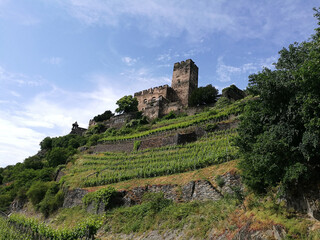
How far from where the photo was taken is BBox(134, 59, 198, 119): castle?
1827 inches

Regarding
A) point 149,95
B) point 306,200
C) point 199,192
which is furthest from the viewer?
point 149,95

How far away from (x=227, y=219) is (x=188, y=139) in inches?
608

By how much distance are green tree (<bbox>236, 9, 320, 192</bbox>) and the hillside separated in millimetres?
1187

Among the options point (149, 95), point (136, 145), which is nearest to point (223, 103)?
point (136, 145)

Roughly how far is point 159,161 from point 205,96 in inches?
804

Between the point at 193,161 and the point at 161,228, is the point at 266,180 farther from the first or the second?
the point at 193,161

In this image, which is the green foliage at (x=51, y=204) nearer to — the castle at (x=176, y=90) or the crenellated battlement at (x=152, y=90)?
the castle at (x=176, y=90)

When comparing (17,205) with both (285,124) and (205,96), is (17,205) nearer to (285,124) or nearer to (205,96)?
(205,96)

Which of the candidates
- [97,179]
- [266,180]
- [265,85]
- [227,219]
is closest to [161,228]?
[227,219]

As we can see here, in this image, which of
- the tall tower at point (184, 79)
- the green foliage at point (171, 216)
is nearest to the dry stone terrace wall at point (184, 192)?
the green foliage at point (171, 216)

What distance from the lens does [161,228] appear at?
12117 mm

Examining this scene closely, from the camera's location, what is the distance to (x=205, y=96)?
130 feet

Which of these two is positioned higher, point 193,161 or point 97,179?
point 193,161

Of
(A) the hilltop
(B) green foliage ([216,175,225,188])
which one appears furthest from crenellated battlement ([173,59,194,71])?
(B) green foliage ([216,175,225,188])
